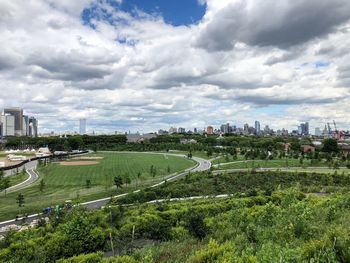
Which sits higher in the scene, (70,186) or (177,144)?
(177,144)

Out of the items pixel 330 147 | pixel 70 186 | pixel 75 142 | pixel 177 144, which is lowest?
pixel 70 186

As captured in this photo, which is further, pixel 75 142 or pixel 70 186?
pixel 75 142

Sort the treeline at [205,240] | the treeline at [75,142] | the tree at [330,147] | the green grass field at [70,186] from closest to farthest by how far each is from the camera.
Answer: the treeline at [205,240] < the green grass field at [70,186] < the tree at [330,147] < the treeline at [75,142]

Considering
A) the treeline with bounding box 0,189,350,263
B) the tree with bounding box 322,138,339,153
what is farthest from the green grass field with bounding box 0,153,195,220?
the tree with bounding box 322,138,339,153

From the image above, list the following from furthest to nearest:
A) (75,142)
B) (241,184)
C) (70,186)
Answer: (75,142)
(70,186)
(241,184)

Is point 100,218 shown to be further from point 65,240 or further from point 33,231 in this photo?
point 65,240

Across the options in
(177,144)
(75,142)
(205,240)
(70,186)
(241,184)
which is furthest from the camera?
(75,142)

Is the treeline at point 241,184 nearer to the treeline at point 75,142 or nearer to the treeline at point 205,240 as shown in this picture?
the treeline at point 205,240

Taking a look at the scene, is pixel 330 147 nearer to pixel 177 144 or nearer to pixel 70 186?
pixel 177 144

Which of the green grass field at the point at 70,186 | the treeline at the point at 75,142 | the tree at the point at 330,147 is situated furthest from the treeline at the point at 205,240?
the treeline at the point at 75,142

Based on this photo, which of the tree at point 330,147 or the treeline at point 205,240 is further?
the tree at point 330,147

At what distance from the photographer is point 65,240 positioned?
17625 mm

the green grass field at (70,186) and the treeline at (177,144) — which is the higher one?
the treeline at (177,144)

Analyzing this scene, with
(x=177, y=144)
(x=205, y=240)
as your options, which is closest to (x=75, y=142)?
(x=177, y=144)
